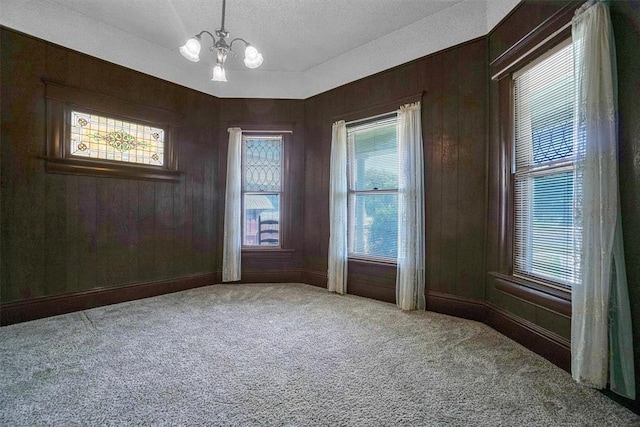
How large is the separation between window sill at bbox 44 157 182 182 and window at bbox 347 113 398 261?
92.6 inches

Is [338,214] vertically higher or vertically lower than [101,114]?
lower

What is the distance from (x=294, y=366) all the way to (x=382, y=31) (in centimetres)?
358

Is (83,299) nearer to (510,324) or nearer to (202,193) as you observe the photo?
(202,193)

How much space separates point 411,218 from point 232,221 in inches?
96.6

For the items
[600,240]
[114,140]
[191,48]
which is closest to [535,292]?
[600,240]

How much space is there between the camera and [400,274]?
330 centimetres

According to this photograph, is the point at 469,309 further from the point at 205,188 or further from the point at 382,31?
the point at 205,188

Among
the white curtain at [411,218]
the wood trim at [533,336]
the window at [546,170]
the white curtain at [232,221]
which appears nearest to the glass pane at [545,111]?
the window at [546,170]

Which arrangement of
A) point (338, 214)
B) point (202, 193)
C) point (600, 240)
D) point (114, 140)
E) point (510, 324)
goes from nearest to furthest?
point (600, 240) < point (510, 324) < point (114, 140) < point (338, 214) < point (202, 193)

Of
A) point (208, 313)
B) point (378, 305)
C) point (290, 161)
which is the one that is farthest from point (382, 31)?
point (208, 313)

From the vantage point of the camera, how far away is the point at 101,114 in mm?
3295

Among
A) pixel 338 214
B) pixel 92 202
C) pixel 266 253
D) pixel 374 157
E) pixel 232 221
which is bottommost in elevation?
pixel 266 253

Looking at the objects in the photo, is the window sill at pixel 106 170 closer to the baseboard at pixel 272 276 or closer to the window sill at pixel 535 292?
the baseboard at pixel 272 276

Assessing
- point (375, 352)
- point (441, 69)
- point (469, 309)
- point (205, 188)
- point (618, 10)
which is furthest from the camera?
point (205, 188)
